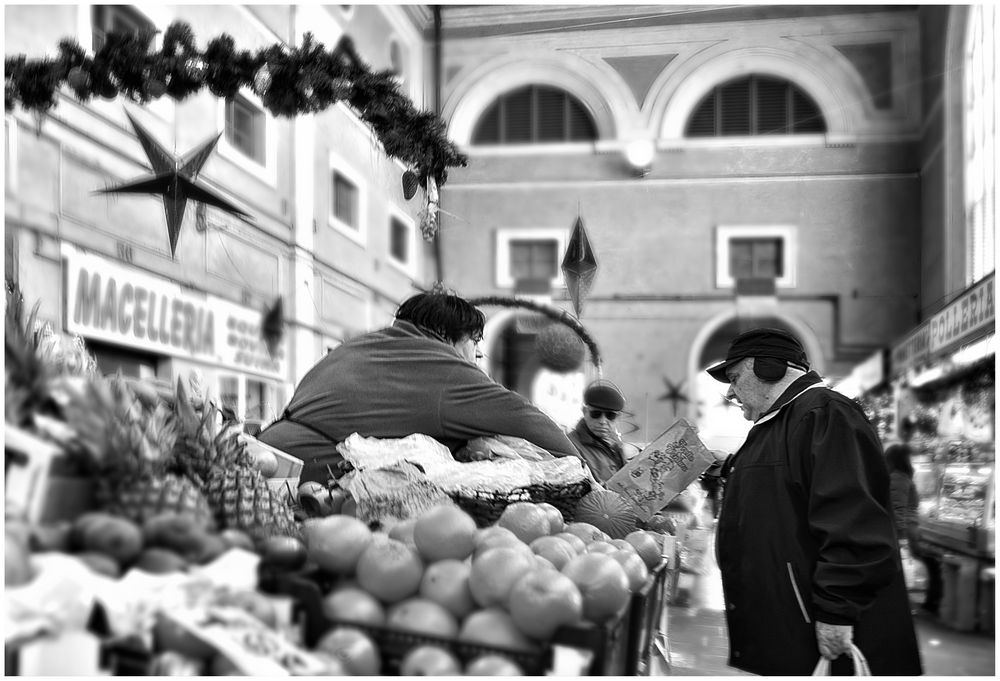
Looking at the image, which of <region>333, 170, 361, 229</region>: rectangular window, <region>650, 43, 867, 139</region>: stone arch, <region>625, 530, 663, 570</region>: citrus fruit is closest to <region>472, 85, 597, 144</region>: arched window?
<region>650, 43, 867, 139</region>: stone arch

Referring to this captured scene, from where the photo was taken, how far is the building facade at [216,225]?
486 cm

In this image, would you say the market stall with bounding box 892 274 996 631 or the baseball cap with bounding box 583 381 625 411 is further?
the market stall with bounding box 892 274 996 631

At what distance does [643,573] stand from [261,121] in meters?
6.69

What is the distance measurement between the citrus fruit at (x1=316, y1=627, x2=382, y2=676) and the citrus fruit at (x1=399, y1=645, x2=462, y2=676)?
0.12 feet

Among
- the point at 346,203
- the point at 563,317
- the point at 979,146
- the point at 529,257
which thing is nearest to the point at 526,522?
the point at 563,317

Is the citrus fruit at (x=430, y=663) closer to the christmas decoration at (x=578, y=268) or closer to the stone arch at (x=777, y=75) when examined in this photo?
the stone arch at (x=777, y=75)

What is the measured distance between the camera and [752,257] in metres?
6.77

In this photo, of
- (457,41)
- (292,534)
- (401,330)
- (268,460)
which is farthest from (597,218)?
(292,534)

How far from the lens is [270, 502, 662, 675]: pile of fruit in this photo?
1048 millimetres

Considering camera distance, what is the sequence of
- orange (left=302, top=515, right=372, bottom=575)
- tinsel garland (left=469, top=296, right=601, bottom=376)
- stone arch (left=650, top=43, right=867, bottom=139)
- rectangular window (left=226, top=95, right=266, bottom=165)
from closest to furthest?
1. orange (left=302, top=515, right=372, bottom=575)
2. stone arch (left=650, top=43, right=867, bottom=139)
3. tinsel garland (left=469, top=296, right=601, bottom=376)
4. rectangular window (left=226, top=95, right=266, bottom=165)

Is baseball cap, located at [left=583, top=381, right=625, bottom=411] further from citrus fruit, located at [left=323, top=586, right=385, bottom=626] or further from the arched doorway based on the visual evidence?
the arched doorway

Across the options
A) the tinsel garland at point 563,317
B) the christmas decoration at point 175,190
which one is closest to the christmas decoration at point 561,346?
the tinsel garland at point 563,317

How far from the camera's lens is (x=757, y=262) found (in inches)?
271

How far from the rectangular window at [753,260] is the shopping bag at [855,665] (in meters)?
4.26
